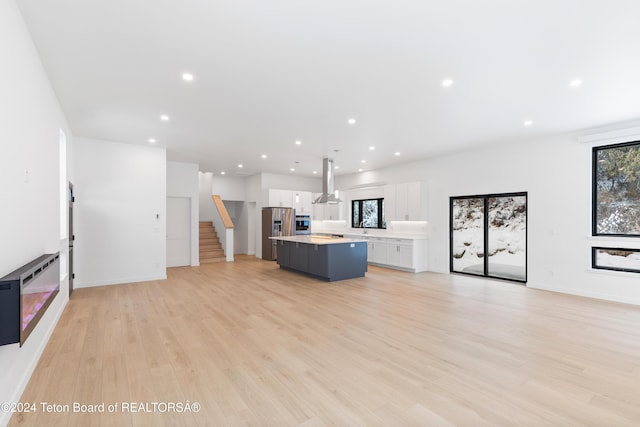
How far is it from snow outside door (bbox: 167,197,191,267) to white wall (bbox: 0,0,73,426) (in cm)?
504

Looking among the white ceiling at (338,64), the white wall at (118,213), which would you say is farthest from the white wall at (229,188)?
the white ceiling at (338,64)

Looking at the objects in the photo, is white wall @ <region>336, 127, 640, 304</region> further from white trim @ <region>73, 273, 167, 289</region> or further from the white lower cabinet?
white trim @ <region>73, 273, 167, 289</region>

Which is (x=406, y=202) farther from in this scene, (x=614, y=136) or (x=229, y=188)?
(x=229, y=188)

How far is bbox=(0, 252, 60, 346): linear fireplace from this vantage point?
188 cm

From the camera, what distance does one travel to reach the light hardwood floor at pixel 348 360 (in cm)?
217

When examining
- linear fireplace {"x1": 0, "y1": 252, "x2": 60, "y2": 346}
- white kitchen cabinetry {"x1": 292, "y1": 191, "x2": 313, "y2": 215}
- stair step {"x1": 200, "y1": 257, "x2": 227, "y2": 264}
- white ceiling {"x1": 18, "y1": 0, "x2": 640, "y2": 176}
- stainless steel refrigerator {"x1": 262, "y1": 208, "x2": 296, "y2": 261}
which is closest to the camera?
linear fireplace {"x1": 0, "y1": 252, "x2": 60, "y2": 346}

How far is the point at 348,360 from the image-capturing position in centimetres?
295

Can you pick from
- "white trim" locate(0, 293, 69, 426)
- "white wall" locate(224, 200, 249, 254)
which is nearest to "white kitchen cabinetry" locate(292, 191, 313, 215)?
"white wall" locate(224, 200, 249, 254)

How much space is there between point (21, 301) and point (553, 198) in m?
7.76

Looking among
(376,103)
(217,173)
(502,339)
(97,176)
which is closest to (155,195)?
(97,176)

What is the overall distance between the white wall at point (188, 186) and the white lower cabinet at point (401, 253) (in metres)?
5.30

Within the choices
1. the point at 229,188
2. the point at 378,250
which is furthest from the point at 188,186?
the point at 378,250

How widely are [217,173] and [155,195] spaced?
4054mm

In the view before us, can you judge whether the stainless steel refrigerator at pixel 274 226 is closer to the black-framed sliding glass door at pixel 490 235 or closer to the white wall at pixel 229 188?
the white wall at pixel 229 188
